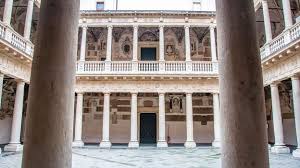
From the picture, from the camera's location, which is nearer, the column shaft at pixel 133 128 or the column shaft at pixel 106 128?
the column shaft at pixel 133 128

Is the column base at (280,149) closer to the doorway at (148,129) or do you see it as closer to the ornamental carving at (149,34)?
the doorway at (148,129)

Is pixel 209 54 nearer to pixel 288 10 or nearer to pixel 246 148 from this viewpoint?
pixel 288 10

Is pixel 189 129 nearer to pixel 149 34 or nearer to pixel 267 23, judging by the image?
pixel 267 23

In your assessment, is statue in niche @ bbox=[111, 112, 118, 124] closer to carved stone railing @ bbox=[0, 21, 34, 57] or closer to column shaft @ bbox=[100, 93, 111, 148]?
column shaft @ bbox=[100, 93, 111, 148]

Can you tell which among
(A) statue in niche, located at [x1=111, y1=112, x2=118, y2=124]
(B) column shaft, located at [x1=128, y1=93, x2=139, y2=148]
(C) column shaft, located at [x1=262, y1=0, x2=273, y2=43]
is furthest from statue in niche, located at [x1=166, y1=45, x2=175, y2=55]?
(C) column shaft, located at [x1=262, y1=0, x2=273, y2=43]

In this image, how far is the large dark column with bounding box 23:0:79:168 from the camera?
7.10 ft

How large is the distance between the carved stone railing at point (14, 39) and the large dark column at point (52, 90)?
10938mm

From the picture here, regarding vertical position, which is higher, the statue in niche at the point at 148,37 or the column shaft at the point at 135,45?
the statue in niche at the point at 148,37

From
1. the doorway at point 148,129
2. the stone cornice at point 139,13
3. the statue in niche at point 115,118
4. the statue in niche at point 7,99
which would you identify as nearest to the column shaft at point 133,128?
the doorway at point 148,129

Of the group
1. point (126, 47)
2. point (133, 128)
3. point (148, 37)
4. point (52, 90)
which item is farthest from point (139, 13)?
point (52, 90)

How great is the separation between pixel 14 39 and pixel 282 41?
13686mm

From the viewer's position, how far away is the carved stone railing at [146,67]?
61.2 ft

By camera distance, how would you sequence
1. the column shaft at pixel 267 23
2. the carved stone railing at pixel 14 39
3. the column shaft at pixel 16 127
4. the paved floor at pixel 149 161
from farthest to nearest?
the column shaft at pixel 267 23, the column shaft at pixel 16 127, the carved stone railing at pixel 14 39, the paved floor at pixel 149 161

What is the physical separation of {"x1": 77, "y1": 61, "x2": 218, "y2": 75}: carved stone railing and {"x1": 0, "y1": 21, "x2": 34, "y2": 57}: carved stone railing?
4.35 meters
